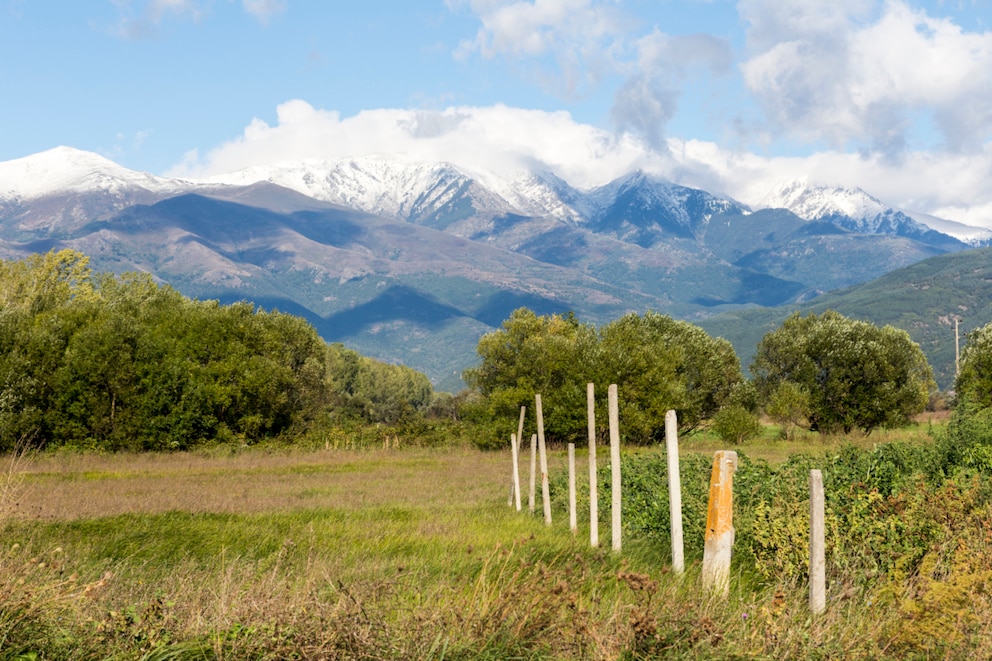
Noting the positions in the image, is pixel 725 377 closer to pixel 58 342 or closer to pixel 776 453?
pixel 776 453

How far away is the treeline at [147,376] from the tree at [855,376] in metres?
38.2

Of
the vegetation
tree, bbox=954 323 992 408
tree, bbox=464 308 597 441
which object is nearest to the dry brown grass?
tree, bbox=464 308 597 441

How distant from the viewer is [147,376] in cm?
5744

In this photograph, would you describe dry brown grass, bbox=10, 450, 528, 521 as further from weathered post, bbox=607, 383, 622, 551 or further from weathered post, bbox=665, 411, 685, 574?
weathered post, bbox=665, 411, 685, 574

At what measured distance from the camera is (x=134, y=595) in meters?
8.52

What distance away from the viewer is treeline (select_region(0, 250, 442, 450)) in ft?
181

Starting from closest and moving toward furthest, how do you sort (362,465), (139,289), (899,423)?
(362,465) → (899,423) → (139,289)

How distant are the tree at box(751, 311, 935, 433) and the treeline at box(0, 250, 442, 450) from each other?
38212mm

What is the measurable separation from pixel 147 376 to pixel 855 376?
165ft

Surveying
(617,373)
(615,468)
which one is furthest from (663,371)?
(615,468)

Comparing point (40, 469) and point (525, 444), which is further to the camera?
point (525, 444)

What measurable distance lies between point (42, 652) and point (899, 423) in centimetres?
6447

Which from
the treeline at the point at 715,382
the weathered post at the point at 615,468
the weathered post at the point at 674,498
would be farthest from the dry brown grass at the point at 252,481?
the weathered post at the point at 674,498

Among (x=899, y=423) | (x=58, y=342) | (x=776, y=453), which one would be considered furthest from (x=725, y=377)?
(x=58, y=342)
